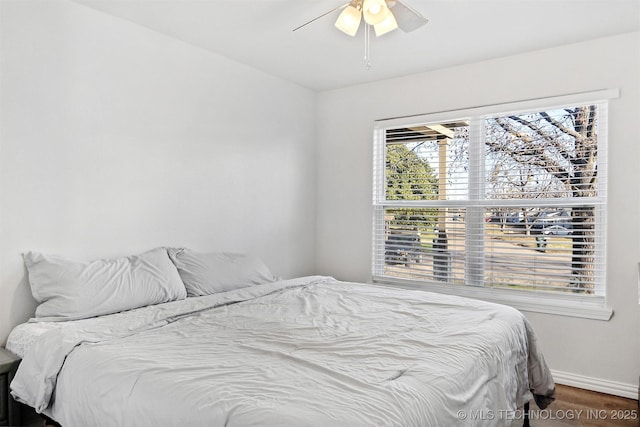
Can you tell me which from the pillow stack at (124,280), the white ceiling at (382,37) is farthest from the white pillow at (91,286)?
the white ceiling at (382,37)

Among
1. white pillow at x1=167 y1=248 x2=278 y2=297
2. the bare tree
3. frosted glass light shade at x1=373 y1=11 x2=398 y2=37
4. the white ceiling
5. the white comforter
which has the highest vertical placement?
the white ceiling

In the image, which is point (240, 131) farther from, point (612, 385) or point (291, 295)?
point (612, 385)

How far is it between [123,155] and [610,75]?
3347 millimetres

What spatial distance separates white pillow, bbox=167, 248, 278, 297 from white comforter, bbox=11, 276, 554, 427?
0.98ft

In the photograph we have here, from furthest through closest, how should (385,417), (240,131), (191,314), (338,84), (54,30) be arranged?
(338,84) → (240,131) → (54,30) → (191,314) → (385,417)

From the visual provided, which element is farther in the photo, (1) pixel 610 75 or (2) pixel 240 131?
(2) pixel 240 131

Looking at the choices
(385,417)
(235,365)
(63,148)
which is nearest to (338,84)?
(63,148)

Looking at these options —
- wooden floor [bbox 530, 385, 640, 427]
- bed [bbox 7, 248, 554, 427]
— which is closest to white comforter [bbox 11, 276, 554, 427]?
bed [bbox 7, 248, 554, 427]

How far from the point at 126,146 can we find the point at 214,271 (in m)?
1.00

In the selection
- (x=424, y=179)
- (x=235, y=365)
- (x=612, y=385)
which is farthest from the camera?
(x=424, y=179)

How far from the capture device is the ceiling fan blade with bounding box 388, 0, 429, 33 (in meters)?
2.21

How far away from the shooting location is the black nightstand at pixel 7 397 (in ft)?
6.24

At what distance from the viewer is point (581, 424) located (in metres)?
2.49

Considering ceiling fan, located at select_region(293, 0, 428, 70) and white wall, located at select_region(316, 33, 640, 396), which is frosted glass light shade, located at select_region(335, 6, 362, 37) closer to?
ceiling fan, located at select_region(293, 0, 428, 70)
